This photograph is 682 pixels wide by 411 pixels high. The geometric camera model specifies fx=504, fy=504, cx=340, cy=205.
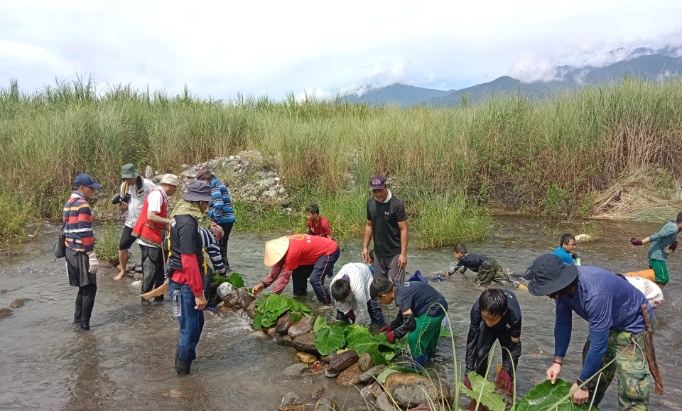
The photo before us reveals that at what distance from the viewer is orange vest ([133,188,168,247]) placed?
6.18 m

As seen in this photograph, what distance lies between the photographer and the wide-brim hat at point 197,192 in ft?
14.1

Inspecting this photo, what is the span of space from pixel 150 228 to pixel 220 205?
1467 millimetres

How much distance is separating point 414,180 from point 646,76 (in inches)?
273

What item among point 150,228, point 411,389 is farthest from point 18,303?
point 411,389

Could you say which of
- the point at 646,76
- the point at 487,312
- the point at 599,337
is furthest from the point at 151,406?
the point at 646,76

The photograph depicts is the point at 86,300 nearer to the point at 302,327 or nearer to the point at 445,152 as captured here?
the point at 302,327

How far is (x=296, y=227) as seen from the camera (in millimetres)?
10859

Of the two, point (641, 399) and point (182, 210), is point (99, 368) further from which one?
point (641, 399)

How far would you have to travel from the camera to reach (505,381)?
159 inches

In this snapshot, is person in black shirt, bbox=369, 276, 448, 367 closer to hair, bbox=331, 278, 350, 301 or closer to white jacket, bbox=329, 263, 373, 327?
hair, bbox=331, 278, 350, 301

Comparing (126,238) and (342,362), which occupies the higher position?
(126,238)

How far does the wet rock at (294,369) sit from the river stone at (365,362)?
1.91 feet

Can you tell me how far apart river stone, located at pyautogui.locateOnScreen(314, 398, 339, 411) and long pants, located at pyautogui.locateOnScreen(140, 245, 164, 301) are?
328cm

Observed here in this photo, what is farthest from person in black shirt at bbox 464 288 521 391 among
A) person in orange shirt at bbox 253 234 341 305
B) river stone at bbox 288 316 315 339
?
person in orange shirt at bbox 253 234 341 305
